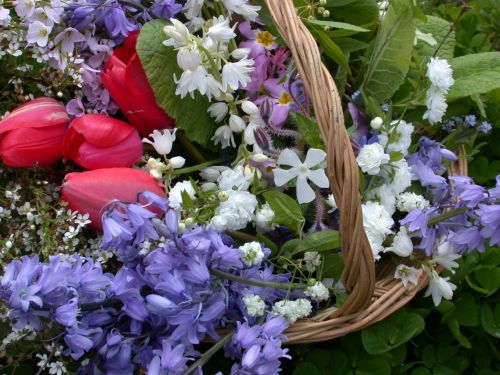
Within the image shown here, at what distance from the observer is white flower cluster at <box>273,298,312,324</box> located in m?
0.71

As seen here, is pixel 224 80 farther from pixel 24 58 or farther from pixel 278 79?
pixel 24 58

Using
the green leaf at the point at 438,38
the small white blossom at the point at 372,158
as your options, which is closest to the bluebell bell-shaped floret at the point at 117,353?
the small white blossom at the point at 372,158

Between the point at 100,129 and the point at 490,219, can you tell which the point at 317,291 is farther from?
the point at 100,129

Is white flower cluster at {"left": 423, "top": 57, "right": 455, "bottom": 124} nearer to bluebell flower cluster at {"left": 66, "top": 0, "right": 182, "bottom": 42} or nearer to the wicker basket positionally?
the wicker basket

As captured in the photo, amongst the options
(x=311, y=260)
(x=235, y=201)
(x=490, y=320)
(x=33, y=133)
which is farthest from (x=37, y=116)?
(x=490, y=320)

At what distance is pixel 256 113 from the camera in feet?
2.70

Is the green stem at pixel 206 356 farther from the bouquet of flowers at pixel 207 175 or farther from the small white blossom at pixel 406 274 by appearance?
the small white blossom at pixel 406 274

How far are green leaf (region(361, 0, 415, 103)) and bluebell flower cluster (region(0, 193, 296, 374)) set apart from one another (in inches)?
12.0

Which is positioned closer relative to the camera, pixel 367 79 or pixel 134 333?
pixel 134 333

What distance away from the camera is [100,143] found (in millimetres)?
809

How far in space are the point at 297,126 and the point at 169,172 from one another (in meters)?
0.16

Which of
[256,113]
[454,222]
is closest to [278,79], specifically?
[256,113]

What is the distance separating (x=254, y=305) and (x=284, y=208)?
115 mm

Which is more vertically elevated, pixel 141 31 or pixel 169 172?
pixel 141 31
